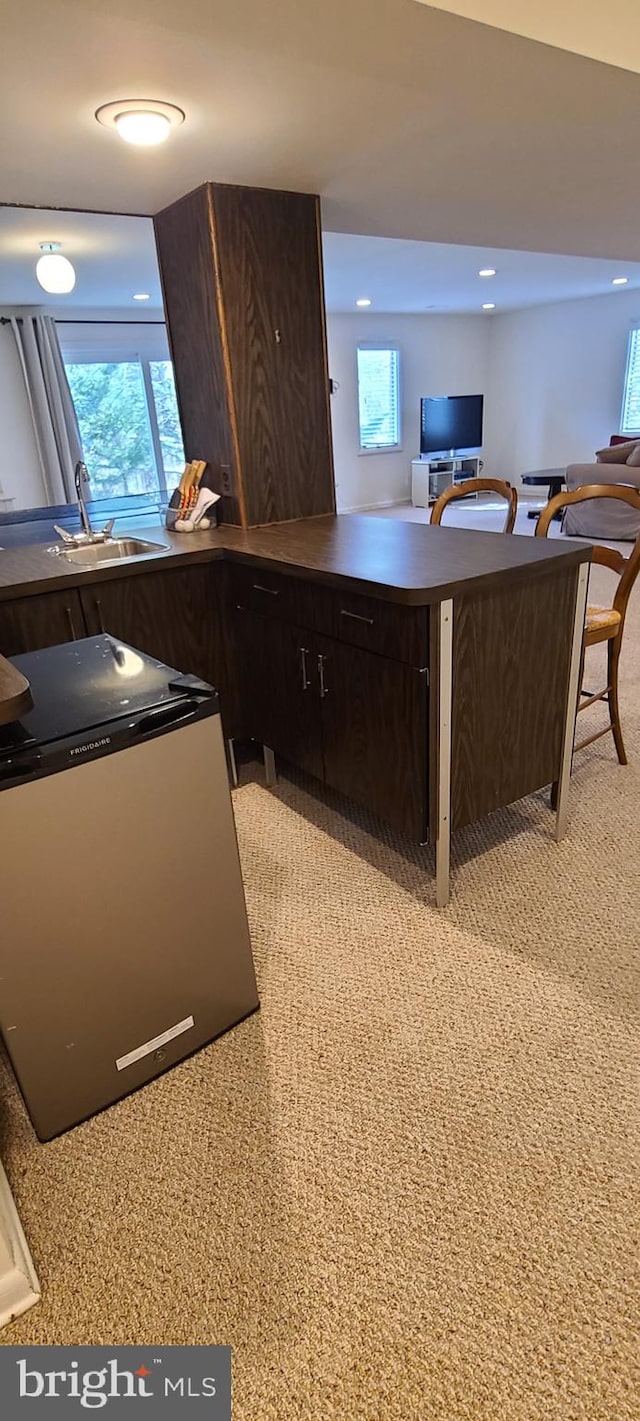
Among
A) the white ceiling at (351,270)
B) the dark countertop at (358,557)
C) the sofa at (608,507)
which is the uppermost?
the white ceiling at (351,270)

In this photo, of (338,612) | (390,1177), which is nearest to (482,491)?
(338,612)

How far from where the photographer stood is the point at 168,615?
2.35 metres

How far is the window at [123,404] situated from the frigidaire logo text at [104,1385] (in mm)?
6935

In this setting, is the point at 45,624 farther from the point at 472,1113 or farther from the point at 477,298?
the point at 477,298

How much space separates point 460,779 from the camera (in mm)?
1828

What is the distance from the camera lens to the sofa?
6.02 m

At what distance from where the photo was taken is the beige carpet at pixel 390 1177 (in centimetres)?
101

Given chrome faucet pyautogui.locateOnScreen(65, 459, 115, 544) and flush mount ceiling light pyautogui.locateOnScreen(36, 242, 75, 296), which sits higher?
flush mount ceiling light pyautogui.locateOnScreen(36, 242, 75, 296)

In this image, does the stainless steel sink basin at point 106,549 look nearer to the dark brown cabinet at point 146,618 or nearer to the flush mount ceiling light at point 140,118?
the dark brown cabinet at point 146,618

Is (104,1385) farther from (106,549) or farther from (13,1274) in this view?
(106,549)

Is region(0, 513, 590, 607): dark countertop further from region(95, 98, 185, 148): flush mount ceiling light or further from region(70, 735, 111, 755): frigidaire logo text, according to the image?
region(95, 98, 185, 148): flush mount ceiling light
